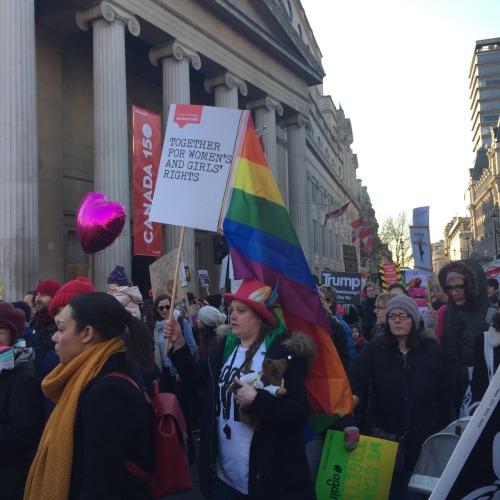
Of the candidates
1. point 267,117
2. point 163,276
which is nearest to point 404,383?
point 163,276

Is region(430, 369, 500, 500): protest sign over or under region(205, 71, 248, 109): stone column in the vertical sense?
under

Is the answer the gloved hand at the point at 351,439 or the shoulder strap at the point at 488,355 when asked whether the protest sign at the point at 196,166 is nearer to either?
the gloved hand at the point at 351,439

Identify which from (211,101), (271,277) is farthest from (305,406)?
(211,101)

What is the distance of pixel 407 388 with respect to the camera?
418 centimetres

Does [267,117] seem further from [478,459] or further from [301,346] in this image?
[478,459]

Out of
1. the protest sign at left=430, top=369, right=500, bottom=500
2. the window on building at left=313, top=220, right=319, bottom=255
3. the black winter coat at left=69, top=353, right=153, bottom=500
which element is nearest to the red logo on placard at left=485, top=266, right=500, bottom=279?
the black winter coat at left=69, top=353, right=153, bottom=500

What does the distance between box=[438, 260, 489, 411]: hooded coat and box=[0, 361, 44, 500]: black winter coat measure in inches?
125

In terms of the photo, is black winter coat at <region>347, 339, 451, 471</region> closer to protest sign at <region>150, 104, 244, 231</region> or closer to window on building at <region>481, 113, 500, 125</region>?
protest sign at <region>150, 104, 244, 231</region>

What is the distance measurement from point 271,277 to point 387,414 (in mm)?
1304

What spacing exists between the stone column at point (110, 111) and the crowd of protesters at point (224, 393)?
1246cm

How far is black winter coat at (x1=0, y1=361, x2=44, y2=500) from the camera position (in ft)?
10.2

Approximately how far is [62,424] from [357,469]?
222 centimetres

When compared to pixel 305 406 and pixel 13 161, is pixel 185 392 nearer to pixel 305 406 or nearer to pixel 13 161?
pixel 305 406

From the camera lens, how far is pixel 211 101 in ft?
90.3
